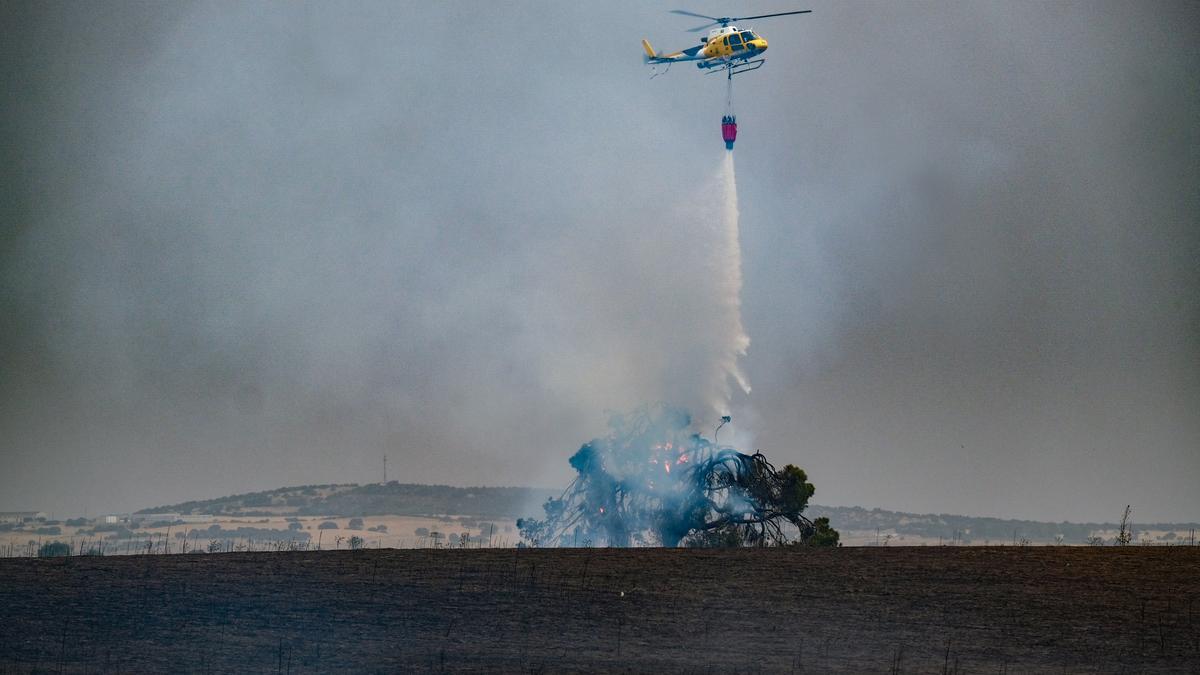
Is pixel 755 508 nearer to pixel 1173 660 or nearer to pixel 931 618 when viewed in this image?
pixel 931 618

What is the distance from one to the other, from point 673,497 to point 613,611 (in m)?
25.8

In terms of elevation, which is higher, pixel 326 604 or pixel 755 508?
pixel 755 508

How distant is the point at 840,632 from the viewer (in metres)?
44.3

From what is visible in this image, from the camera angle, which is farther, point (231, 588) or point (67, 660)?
point (231, 588)

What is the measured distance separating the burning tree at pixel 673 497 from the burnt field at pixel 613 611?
17.1m

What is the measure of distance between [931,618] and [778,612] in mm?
4224

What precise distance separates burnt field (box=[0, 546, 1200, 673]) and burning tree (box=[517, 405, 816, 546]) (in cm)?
1710

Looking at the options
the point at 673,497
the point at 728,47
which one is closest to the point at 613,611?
the point at 673,497

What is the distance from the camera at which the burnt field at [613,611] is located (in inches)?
1657

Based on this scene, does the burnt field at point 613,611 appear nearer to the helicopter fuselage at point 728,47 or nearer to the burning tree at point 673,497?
the burning tree at point 673,497

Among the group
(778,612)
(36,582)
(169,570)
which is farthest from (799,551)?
(36,582)

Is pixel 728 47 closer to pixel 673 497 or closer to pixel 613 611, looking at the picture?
pixel 673 497

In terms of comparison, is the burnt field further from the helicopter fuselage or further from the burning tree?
the helicopter fuselage

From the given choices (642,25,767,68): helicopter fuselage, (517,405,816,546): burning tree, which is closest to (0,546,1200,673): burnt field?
(517,405,816,546): burning tree
